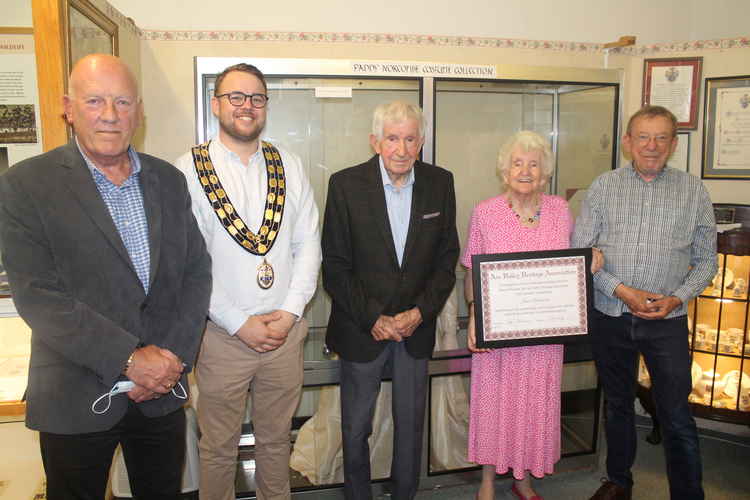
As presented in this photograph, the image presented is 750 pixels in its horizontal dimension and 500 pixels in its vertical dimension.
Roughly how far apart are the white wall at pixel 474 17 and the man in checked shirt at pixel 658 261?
3.92 ft

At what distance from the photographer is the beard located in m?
1.89

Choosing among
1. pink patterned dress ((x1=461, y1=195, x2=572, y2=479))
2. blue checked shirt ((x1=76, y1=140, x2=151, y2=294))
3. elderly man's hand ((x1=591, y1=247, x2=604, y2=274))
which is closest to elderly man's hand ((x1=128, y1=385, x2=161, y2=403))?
blue checked shirt ((x1=76, y1=140, x2=151, y2=294))

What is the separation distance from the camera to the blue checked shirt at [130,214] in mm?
1542

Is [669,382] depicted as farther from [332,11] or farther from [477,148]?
[332,11]

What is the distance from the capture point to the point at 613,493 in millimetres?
2561

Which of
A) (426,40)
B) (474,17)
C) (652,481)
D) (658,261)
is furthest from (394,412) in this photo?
(474,17)

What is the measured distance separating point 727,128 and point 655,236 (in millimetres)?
1422

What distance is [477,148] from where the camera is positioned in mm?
2885

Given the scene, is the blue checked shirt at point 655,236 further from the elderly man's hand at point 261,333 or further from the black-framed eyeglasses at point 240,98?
the black-framed eyeglasses at point 240,98

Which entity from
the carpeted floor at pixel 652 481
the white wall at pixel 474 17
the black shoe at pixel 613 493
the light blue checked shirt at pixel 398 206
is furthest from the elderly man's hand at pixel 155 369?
the black shoe at pixel 613 493

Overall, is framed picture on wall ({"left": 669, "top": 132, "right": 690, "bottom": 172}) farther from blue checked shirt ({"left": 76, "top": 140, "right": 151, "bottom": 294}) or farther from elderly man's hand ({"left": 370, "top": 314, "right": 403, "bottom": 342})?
blue checked shirt ({"left": 76, "top": 140, "right": 151, "bottom": 294})

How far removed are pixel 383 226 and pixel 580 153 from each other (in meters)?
1.42

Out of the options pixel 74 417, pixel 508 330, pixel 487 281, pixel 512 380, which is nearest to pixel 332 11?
pixel 487 281

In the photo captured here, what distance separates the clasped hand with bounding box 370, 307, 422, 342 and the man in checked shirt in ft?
2.80
